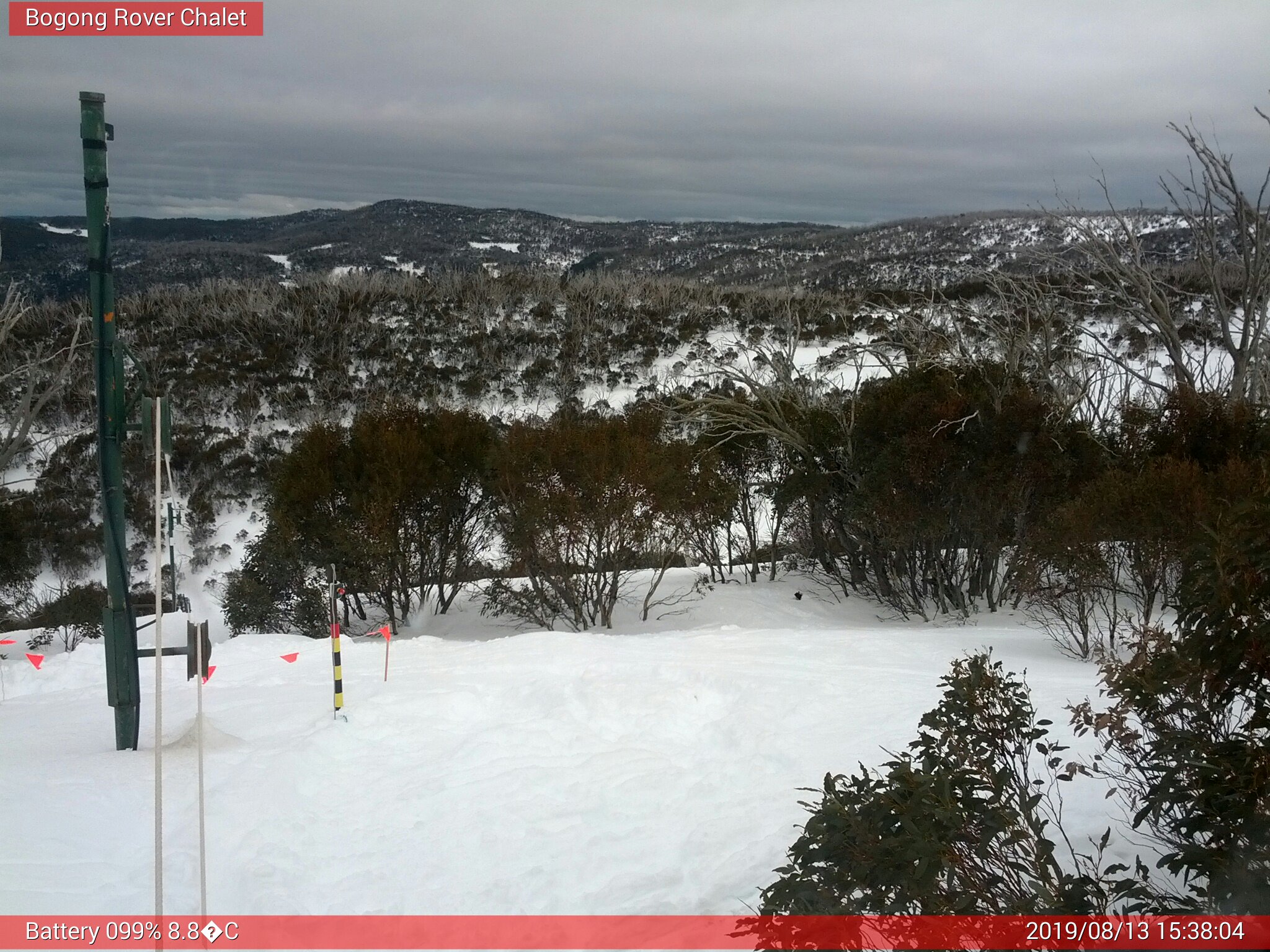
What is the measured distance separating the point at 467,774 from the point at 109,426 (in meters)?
3.49

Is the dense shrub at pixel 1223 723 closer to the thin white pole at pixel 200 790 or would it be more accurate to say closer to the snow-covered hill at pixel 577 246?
the thin white pole at pixel 200 790

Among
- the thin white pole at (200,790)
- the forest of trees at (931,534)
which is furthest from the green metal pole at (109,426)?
the forest of trees at (931,534)

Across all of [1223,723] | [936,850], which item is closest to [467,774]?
[936,850]

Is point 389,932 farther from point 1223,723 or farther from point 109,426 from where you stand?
point 109,426

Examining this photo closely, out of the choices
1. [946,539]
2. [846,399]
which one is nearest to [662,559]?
[946,539]

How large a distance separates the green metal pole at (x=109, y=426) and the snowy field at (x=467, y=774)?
459 mm

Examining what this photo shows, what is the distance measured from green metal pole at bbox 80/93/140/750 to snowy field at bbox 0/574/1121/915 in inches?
18.1

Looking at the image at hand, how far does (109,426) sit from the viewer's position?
6.25 metres

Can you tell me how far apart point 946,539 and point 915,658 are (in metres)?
5.91

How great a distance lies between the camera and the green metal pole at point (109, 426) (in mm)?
5934

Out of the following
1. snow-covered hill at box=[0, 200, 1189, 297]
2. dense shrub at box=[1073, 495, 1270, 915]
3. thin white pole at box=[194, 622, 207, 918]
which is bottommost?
thin white pole at box=[194, 622, 207, 918]

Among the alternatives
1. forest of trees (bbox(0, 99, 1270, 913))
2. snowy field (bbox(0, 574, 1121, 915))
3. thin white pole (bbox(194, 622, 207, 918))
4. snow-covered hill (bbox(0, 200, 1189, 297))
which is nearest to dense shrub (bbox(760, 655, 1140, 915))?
forest of trees (bbox(0, 99, 1270, 913))

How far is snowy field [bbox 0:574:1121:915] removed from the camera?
451 centimetres

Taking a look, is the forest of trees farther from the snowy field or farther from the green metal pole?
the green metal pole
